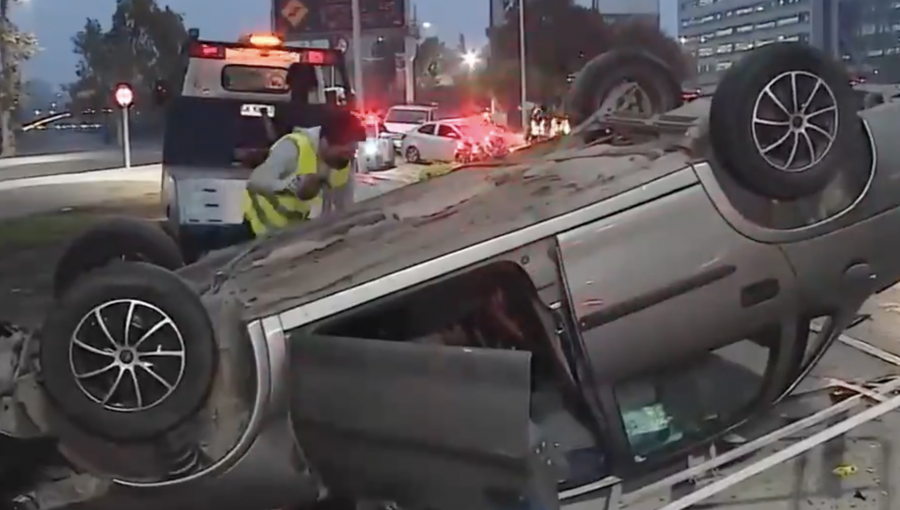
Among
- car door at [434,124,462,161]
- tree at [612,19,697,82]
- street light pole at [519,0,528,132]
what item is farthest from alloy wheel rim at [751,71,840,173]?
car door at [434,124,462,161]

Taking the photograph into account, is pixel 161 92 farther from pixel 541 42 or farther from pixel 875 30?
pixel 541 42

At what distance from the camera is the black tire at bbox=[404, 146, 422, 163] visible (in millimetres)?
10367

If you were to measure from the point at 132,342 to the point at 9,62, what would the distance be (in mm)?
3860

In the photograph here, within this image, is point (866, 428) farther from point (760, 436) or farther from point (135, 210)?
point (135, 210)

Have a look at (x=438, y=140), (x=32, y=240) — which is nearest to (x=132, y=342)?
(x=32, y=240)

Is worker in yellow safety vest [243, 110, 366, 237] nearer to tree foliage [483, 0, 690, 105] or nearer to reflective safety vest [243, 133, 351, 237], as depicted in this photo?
reflective safety vest [243, 133, 351, 237]

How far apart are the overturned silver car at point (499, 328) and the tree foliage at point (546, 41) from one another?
4.64m

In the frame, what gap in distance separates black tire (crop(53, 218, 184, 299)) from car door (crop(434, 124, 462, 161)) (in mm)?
7827

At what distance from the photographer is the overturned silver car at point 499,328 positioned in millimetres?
1867

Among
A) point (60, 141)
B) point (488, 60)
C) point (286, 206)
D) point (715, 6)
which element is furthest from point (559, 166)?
point (488, 60)

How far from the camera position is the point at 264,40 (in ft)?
20.4

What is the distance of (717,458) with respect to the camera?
2.41 metres

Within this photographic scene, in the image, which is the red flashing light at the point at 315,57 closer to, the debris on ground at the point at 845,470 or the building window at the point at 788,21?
the building window at the point at 788,21

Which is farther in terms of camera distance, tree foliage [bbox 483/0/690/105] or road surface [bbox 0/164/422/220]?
tree foliage [bbox 483/0/690/105]
